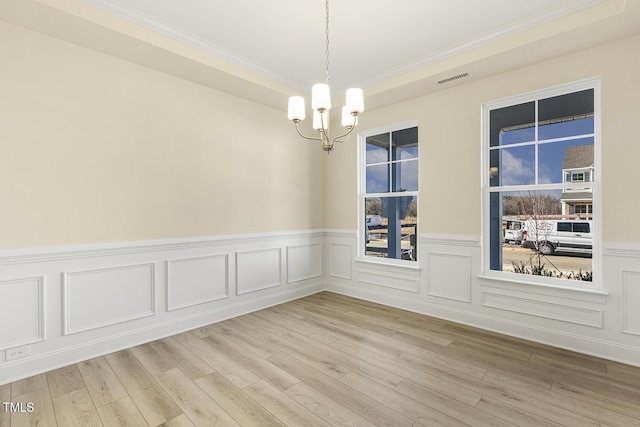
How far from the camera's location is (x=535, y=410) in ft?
6.73

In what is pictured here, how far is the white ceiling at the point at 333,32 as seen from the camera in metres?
2.52

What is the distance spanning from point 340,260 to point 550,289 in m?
2.74

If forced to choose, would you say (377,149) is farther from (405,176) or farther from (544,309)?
(544,309)

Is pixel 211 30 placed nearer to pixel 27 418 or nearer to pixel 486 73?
pixel 486 73

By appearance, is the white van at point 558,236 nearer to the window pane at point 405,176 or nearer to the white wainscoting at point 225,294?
the white wainscoting at point 225,294

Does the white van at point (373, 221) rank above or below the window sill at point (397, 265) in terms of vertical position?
above

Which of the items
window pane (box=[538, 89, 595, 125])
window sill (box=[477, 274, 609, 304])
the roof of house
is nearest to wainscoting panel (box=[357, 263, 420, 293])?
window sill (box=[477, 274, 609, 304])

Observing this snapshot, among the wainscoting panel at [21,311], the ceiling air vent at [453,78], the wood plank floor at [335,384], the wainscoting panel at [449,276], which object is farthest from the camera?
the wainscoting panel at [449,276]

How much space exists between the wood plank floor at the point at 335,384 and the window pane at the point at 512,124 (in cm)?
216

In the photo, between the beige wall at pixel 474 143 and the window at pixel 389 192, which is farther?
the window at pixel 389 192

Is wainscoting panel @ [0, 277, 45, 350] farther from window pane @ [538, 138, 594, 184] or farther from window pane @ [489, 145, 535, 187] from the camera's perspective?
window pane @ [538, 138, 594, 184]

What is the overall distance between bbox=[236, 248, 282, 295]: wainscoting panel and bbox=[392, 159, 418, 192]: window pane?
1.98 metres

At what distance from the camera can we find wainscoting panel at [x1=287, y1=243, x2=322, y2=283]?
4.64m

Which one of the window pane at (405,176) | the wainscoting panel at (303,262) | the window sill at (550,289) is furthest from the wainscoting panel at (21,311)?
the window sill at (550,289)
